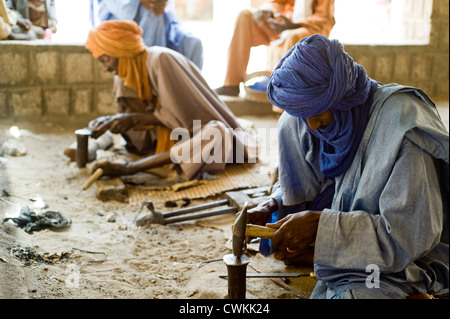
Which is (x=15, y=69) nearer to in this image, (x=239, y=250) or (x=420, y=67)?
(x=239, y=250)

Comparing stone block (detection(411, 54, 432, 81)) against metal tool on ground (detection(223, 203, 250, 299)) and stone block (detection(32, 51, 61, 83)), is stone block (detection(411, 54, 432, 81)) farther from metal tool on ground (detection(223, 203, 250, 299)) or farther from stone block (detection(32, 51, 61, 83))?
metal tool on ground (detection(223, 203, 250, 299))

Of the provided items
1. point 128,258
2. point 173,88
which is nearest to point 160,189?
point 173,88

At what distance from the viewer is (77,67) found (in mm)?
7086

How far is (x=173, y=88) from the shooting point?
4.96 metres

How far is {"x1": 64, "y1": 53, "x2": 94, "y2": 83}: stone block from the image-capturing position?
702 centimetres

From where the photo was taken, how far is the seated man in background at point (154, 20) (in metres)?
6.64

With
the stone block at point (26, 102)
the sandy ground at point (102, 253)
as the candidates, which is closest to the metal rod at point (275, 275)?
the sandy ground at point (102, 253)

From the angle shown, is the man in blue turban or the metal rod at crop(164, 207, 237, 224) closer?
the man in blue turban

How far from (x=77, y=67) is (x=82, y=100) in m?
0.44

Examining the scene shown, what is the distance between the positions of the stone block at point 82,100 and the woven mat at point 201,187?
Answer: 2.86 metres

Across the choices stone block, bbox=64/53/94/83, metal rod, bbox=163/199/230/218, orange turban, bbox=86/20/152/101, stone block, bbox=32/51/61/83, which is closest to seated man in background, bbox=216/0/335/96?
stone block, bbox=64/53/94/83

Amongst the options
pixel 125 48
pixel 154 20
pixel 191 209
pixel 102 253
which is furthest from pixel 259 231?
pixel 154 20

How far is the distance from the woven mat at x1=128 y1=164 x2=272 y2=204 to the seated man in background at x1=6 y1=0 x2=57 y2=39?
2631mm
